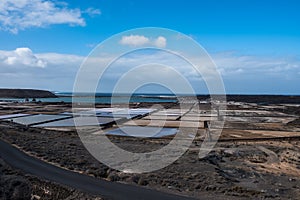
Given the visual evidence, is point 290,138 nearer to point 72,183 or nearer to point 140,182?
point 140,182

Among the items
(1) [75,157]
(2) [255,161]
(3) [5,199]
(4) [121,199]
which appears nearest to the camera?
(4) [121,199]

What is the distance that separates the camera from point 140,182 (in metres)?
17.3

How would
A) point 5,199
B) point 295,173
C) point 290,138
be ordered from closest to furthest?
point 5,199
point 295,173
point 290,138

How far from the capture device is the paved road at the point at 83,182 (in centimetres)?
1486

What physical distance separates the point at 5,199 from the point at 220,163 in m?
14.9

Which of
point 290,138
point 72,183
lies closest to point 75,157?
point 72,183

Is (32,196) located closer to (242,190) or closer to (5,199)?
(5,199)

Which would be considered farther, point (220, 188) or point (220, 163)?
point (220, 163)

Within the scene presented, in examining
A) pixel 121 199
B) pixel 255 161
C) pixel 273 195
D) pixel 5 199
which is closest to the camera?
pixel 121 199

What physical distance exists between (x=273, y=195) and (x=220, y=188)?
2590 millimetres

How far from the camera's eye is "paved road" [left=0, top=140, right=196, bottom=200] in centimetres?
1486

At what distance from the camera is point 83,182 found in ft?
54.8

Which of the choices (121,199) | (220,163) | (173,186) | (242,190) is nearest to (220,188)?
(242,190)

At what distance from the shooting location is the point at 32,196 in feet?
50.8
